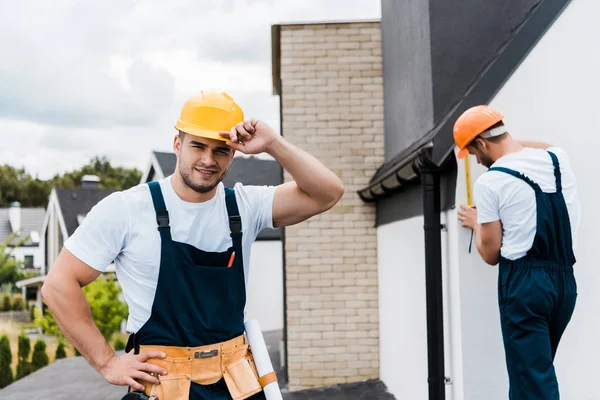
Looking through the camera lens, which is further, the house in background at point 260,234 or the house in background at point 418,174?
the house in background at point 260,234

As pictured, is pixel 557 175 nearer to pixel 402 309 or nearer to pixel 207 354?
pixel 207 354

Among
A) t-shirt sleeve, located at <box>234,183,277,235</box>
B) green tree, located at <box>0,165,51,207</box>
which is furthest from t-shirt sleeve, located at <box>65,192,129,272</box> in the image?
green tree, located at <box>0,165,51,207</box>

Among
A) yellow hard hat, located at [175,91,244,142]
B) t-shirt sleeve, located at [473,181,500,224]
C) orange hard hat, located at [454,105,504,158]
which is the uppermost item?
orange hard hat, located at [454,105,504,158]

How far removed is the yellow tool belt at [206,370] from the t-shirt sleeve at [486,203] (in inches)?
52.7

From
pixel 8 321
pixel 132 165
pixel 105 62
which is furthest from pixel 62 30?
pixel 132 165

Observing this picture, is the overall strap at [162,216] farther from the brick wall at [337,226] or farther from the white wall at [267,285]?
the white wall at [267,285]

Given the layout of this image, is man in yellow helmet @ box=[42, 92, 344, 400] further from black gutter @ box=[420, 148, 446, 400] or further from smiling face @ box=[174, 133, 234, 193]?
black gutter @ box=[420, 148, 446, 400]

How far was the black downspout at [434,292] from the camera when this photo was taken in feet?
15.5

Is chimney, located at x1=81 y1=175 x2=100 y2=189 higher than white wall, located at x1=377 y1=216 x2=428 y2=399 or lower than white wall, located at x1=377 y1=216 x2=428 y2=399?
higher

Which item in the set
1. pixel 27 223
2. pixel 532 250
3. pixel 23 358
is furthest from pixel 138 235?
pixel 27 223

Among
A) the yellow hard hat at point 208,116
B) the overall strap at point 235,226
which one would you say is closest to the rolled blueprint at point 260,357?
the overall strap at point 235,226

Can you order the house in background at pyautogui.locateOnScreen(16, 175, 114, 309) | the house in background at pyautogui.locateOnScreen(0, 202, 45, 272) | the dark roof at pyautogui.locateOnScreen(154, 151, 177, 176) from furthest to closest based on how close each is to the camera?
the house in background at pyautogui.locateOnScreen(0, 202, 45, 272) → the house in background at pyautogui.locateOnScreen(16, 175, 114, 309) → the dark roof at pyautogui.locateOnScreen(154, 151, 177, 176)

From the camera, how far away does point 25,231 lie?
172 ft

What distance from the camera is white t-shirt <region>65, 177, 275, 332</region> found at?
7.19 ft
